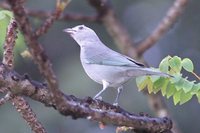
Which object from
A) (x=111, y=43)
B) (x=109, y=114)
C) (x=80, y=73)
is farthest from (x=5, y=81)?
(x=111, y=43)

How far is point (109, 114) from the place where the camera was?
8.66 ft

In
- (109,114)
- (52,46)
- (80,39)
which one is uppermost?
(109,114)

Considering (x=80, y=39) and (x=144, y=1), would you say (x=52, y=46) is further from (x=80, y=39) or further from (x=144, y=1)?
(x=80, y=39)

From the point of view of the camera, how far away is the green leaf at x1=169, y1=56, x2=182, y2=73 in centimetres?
354

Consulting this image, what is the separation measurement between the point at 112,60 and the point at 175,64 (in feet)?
2.97

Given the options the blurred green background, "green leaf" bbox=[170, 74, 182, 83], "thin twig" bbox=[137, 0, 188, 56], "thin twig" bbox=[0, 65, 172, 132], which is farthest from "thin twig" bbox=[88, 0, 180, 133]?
the blurred green background

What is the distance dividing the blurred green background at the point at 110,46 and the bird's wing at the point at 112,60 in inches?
253

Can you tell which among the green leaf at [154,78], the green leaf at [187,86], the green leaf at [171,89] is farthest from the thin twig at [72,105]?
the green leaf at [154,78]

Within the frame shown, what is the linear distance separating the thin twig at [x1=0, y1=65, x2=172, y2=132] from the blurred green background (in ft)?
27.3

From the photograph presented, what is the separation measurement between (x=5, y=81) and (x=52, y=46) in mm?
12043

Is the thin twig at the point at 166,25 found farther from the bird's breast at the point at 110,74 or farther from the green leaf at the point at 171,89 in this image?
the green leaf at the point at 171,89

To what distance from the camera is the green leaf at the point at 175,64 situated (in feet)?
11.6

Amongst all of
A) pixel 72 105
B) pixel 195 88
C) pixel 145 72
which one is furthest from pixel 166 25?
pixel 72 105

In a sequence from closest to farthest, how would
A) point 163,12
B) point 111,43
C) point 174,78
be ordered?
point 174,78
point 111,43
point 163,12
